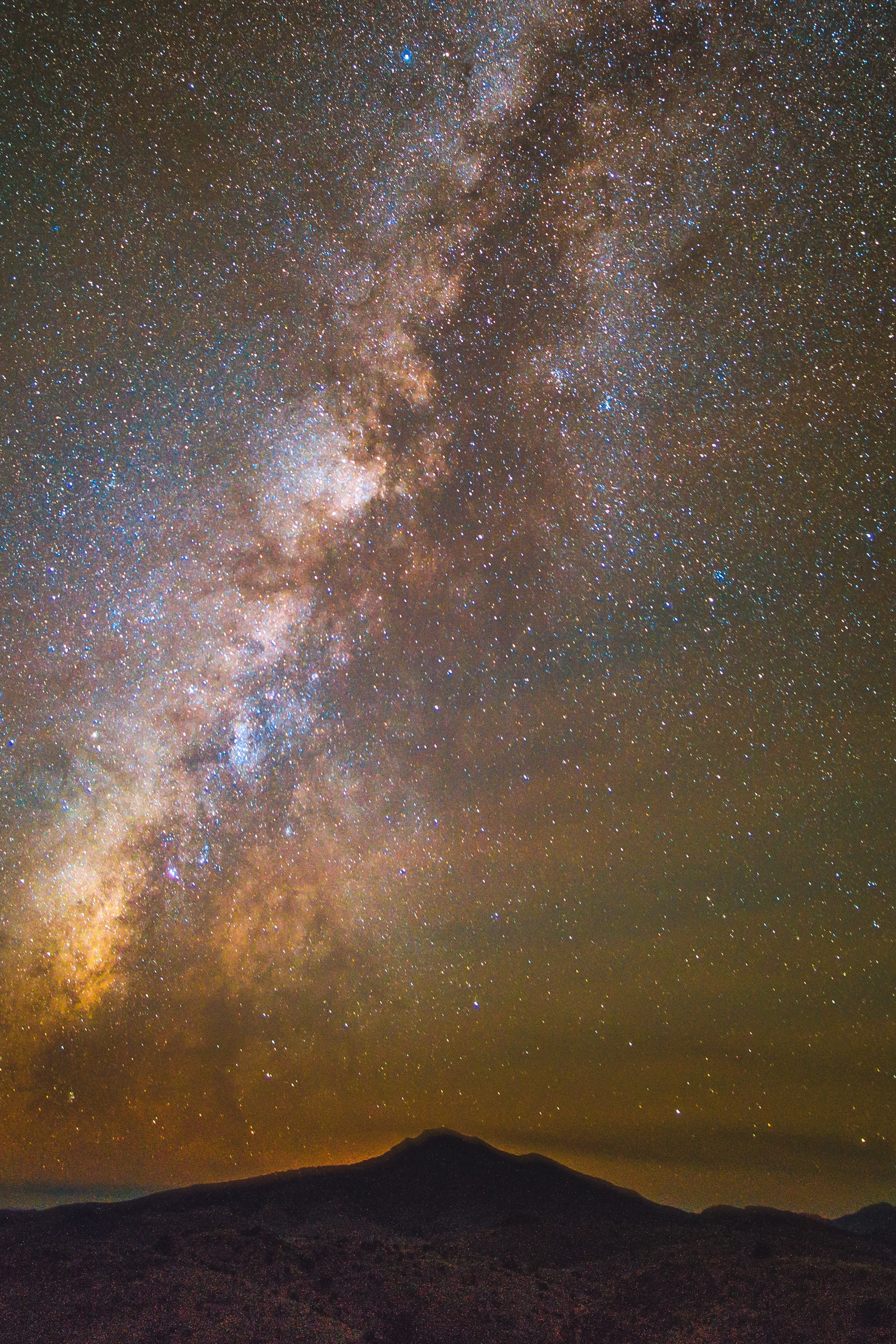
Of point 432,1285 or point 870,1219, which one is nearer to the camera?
point 432,1285

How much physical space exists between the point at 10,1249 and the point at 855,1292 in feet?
61.4

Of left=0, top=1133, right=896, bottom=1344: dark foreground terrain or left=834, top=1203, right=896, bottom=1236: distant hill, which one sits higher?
left=0, top=1133, right=896, bottom=1344: dark foreground terrain

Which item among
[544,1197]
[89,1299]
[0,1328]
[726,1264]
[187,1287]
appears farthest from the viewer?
[544,1197]

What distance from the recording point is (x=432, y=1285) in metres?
17.0

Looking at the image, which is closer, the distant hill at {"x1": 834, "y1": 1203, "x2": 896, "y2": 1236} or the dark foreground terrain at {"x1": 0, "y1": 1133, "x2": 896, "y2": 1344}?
the dark foreground terrain at {"x1": 0, "y1": 1133, "x2": 896, "y2": 1344}

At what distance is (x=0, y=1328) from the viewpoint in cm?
1271

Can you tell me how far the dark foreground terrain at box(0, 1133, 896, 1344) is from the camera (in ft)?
44.6

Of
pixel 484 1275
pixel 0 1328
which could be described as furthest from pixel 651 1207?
pixel 0 1328

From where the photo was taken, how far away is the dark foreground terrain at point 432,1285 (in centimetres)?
1360

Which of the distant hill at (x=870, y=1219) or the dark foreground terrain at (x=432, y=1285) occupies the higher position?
the dark foreground terrain at (x=432, y=1285)

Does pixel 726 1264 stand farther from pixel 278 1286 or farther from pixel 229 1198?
pixel 229 1198

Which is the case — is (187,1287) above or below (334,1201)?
above

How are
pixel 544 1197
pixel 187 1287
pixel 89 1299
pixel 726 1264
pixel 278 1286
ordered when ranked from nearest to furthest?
pixel 89 1299 < pixel 187 1287 < pixel 278 1286 < pixel 726 1264 < pixel 544 1197

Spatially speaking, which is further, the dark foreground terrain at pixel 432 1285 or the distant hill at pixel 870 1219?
the distant hill at pixel 870 1219
